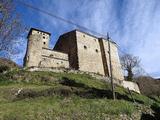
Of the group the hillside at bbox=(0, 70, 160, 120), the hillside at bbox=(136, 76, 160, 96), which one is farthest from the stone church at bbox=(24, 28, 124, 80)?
the hillside at bbox=(0, 70, 160, 120)

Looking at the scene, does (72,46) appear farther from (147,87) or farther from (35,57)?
(147,87)

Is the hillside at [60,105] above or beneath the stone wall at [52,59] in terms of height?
beneath

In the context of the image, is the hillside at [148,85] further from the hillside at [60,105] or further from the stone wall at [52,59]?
the hillside at [60,105]

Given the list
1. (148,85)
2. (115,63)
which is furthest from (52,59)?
(148,85)

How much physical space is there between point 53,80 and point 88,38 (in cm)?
2279

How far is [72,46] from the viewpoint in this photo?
55.4 meters

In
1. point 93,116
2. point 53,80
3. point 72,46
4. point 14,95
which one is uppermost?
point 72,46

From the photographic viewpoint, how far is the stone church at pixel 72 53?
47500mm

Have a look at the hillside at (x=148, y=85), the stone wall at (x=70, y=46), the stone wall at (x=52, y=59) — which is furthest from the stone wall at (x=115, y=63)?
the stone wall at (x=52, y=59)

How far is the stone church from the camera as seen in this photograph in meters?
47.5

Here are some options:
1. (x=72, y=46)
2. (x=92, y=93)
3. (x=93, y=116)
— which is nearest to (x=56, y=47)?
(x=72, y=46)

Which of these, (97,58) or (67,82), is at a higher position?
(97,58)

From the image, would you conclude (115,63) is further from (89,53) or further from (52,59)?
(52,59)

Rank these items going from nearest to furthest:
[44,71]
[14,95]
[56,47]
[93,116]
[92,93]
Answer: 1. [93,116]
2. [14,95]
3. [92,93]
4. [44,71]
5. [56,47]
